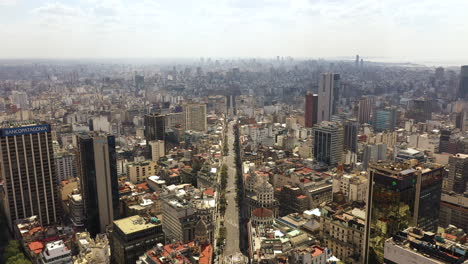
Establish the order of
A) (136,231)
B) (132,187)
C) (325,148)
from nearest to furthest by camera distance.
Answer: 1. (136,231)
2. (132,187)
3. (325,148)

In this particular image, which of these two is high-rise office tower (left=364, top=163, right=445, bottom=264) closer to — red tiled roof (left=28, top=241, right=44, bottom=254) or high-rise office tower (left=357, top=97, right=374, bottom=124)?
red tiled roof (left=28, top=241, right=44, bottom=254)

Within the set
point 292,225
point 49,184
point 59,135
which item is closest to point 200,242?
point 292,225

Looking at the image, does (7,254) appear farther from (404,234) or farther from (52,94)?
(52,94)

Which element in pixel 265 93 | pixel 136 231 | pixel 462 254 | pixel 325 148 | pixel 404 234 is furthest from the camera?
pixel 265 93

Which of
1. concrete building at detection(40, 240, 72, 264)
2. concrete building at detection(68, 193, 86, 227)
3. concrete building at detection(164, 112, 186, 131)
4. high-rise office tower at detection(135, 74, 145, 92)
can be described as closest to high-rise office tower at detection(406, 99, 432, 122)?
concrete building at detection(164, 112, 186, 131)

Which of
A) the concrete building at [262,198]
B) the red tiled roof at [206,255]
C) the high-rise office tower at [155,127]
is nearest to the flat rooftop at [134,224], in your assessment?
the red tiled roof at [206,255]

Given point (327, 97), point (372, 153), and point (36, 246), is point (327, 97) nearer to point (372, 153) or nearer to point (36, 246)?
point (372, 153)

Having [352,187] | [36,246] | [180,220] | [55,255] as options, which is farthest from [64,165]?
[352,187]
